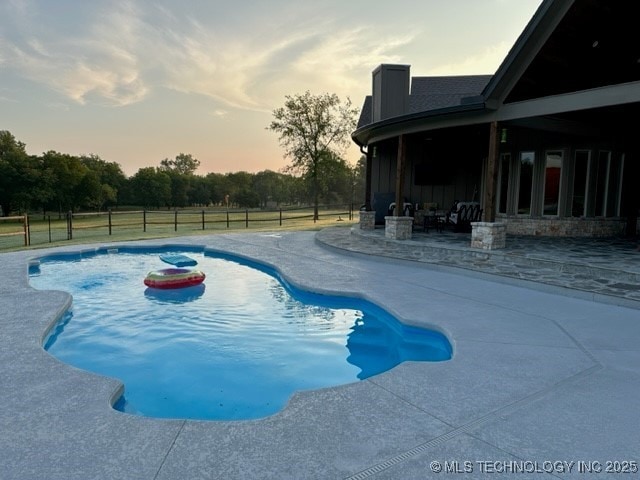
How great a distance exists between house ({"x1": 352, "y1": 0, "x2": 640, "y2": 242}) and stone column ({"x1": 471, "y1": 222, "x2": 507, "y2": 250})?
28 centimetres

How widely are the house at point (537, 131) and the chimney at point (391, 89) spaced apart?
0.04 meters

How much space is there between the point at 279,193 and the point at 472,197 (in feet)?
171

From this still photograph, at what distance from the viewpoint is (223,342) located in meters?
5.33

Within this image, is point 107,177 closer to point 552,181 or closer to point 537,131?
point 537,131

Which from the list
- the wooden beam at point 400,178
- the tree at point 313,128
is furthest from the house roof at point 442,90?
the tree at point 313,128

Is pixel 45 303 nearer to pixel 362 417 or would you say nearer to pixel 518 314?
pixel 362 417

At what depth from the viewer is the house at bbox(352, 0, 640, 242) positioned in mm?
7984

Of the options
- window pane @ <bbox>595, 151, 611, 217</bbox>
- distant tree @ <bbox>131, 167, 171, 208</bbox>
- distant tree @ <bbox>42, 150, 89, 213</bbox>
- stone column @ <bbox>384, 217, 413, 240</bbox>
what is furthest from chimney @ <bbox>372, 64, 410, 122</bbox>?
distant tree @ <bbox>131, 167, 171, 208</bbox>

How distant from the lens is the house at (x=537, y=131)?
7.98 m

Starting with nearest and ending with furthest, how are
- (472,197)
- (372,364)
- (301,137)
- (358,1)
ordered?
1. (372,364)
2. (358,1)
3. (472,197)
4. (301,137)

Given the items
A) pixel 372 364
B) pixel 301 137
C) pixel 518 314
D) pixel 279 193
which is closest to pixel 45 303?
pixel 372 364

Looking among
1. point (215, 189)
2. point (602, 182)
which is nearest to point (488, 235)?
point (602, 182)

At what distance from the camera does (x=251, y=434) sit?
2.52m

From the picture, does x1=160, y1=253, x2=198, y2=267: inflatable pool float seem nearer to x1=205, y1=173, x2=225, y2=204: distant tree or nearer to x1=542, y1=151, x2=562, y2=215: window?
x1=542, y1=151, x2=562, y2=215: window
